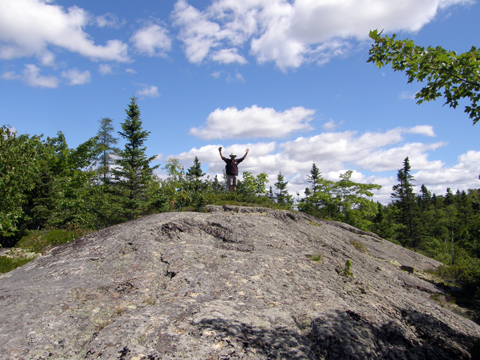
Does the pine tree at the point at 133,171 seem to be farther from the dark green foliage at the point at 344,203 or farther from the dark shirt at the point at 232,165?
the dark green foliage at the point at 344,203

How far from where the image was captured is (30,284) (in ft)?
14.7

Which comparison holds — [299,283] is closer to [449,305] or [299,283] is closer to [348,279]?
[348,279]

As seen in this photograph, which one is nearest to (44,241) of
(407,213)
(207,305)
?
(207,305)

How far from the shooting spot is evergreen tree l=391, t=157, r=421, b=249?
140 feet

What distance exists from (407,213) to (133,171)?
A: 43.6 metres

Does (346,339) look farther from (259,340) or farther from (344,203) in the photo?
(344,203)

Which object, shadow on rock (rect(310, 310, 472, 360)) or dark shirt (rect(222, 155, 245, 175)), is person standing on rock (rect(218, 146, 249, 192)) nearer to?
dark shirt (rect(222, 155, 245, 175))

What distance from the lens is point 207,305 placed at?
3775 millimetres

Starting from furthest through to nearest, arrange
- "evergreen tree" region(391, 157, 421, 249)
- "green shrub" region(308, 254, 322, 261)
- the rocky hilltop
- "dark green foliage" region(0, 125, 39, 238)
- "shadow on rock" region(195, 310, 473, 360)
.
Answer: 1. "evergreen tree" region(391, 157, 421, 249)
2. "dark green foliage" region(0, 125, 39, 238)
3. "green shrub" region(308, 254, 322, 261)
4. "shadow on rock" region(195, 310, 473, 360)
5. the rocky hilltop

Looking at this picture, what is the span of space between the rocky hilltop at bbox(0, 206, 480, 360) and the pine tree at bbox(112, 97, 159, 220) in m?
8.05

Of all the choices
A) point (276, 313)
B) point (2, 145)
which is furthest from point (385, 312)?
point (2, 145)

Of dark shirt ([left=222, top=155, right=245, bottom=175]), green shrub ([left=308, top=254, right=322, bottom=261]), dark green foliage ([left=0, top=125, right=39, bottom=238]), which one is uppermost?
dark shirt ([left=222, top=155, right=245, bottom=175])

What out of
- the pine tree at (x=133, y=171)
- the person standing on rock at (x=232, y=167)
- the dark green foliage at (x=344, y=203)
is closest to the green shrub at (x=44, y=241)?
the pine tree at (x=133, y=171)

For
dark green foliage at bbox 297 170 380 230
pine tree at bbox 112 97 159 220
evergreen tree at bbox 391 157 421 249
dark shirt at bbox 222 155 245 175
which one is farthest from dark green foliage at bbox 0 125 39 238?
evergreen tree at bbox 391 157 421 249
